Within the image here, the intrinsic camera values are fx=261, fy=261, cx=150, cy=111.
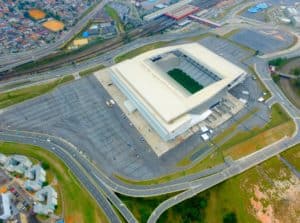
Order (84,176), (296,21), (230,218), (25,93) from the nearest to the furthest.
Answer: (230,218)
(84,176)
(25,93)
(296,21)

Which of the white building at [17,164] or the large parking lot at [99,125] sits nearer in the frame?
the white building at [17,164]

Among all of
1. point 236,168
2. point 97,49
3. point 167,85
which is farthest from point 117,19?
point 236,168

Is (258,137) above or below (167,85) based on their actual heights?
below

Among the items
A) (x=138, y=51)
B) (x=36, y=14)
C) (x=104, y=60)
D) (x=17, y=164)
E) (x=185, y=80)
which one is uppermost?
(x=36, y=14)

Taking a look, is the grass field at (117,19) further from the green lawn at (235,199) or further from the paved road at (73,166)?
the green lawn at (235,199)

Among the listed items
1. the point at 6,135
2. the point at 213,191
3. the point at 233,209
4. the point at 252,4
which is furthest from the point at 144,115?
the point at 252,4

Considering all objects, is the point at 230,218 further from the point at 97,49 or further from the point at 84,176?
the point at 97,49

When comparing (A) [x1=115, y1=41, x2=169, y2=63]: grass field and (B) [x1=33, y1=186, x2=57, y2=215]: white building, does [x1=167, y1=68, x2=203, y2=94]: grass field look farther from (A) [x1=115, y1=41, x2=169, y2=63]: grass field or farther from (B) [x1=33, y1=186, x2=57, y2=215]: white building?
(B) [x1=33, y1=186, x2=57, y2=215]: white building

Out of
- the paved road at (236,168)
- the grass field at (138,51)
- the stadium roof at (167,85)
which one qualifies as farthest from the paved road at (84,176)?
the grass field at (138,51)

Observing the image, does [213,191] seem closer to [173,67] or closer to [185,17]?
[173,67]
